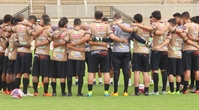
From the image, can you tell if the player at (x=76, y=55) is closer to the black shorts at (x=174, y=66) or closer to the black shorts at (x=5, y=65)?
the black shorts at (x=5, y=65)

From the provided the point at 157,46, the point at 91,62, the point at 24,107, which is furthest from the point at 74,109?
the point at 157,46

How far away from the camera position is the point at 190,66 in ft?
Result: 56.0

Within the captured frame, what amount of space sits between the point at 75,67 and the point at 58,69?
475mm

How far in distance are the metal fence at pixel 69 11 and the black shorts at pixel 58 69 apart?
27101 mm

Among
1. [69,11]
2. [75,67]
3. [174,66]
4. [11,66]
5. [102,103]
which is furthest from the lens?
[69,11]

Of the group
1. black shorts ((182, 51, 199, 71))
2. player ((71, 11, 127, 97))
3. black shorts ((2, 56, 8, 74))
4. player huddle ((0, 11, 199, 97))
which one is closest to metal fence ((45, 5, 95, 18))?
black shorts ((2, 56, 8, 74))

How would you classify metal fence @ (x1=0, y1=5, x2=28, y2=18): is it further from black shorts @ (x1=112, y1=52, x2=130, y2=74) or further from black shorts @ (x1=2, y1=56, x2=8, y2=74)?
black shorts @ (x1=112, y1=52, x2=130, y2=74)

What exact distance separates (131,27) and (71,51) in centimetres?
178

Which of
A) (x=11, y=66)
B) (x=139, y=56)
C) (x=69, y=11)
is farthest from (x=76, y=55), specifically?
(x=69, y=11)

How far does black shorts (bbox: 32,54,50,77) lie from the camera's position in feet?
53.4

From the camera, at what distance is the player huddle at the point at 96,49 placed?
16078 mm

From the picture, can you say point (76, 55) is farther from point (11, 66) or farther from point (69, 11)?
point (69, 11)

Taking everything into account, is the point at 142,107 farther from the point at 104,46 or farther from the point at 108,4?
the point at 108,4

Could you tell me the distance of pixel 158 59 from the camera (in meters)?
16.5
